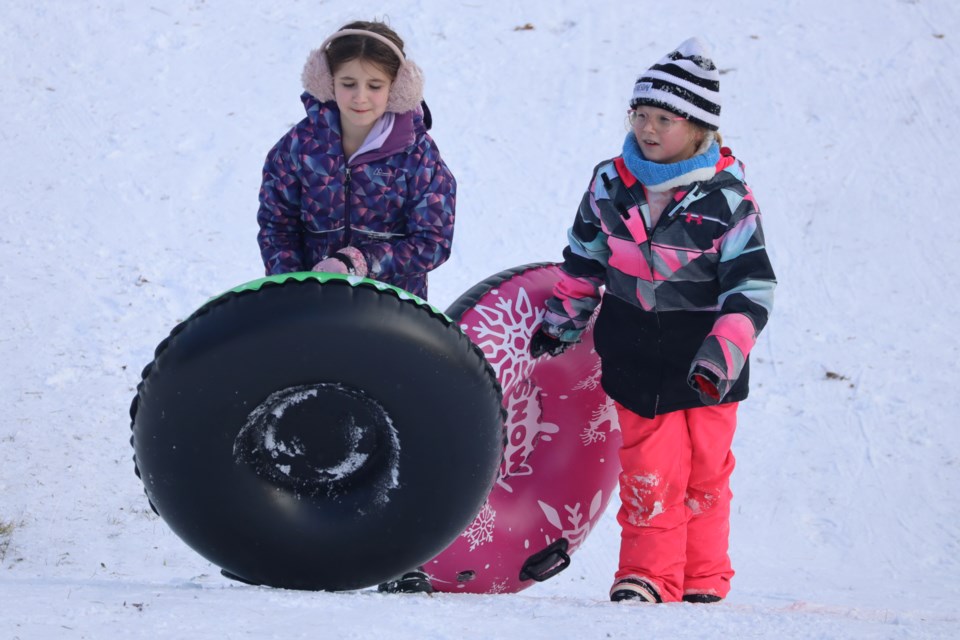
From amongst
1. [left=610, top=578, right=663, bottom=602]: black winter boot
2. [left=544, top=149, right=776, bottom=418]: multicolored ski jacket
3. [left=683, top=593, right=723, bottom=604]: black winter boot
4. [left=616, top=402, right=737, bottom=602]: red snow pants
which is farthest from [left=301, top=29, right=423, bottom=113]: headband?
[left=683, top=593, right=723, bottom=604]: black winter boot

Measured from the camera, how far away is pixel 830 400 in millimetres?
5234

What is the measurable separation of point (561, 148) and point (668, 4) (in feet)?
6.07

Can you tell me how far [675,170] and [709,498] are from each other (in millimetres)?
986

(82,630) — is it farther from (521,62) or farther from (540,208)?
(521,62)

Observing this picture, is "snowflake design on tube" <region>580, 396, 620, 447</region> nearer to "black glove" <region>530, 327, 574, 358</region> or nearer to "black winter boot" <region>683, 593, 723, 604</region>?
"black glove" <region>530, 327, 574, 358</region>

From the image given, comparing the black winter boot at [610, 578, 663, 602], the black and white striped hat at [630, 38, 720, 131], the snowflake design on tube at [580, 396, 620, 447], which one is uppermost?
the black and white striped hat at [630, 38, 720, 131]

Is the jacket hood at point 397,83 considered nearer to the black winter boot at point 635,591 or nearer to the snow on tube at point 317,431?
the snow on tube at point 317,431

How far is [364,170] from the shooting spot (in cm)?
317

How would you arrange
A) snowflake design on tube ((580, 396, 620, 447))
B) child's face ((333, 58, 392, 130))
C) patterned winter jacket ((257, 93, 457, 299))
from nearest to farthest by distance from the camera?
child's face ((333, 58, 392, 130)) → patterned winter jacket ((257, 93, 457, 299)) → snowflake design on tube ((580, 396, 620, 447))

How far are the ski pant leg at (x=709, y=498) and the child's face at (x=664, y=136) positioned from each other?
0.73 m

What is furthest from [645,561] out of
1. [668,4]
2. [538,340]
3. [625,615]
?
[668,4]

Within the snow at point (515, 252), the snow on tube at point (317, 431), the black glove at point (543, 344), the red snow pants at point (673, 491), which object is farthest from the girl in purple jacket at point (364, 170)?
the snow at point (515, 252)

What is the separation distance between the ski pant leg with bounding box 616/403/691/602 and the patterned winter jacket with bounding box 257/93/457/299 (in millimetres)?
804

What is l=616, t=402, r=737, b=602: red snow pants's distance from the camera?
Result: 3.12m
